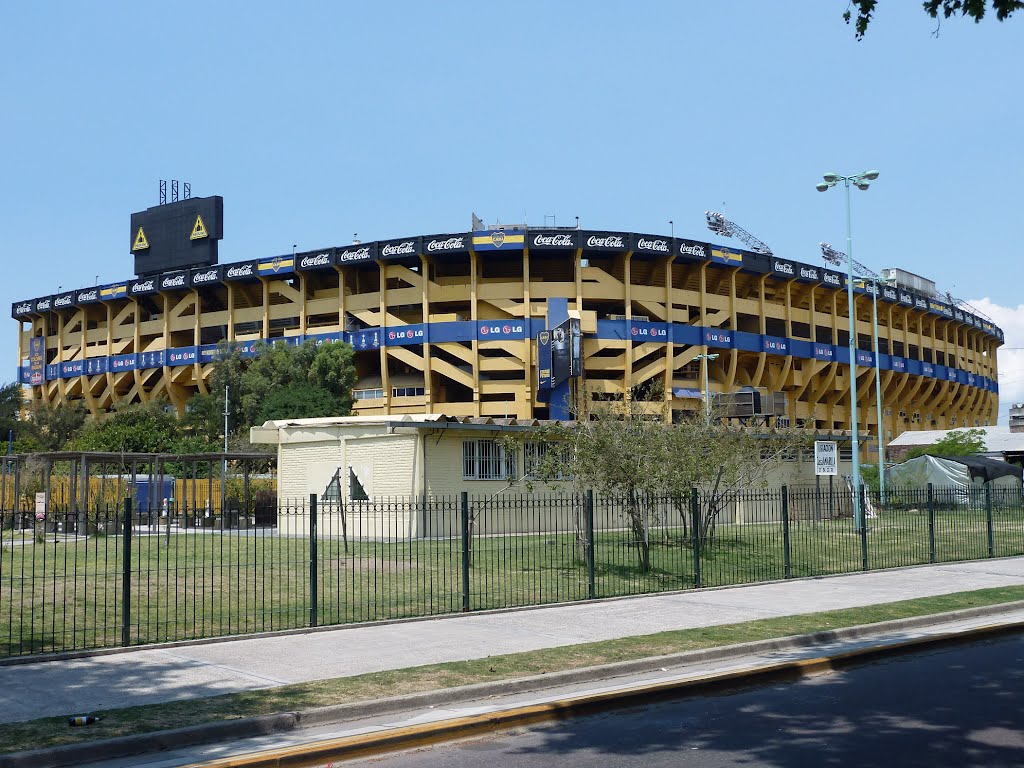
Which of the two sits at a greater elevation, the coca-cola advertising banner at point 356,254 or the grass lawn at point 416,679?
the coca-cola advertising banner at point 356,254

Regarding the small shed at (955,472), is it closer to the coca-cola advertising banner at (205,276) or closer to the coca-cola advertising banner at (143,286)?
the coca-cola advertising banner at (205,276)

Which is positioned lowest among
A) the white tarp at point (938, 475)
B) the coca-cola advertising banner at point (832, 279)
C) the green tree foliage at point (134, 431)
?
the white tarp at point (938, 475)

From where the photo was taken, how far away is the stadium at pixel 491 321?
7138 centimetres

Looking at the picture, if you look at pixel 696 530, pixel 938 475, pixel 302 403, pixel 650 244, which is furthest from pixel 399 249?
pixel 696 530

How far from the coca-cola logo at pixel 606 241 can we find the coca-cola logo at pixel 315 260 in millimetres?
19102

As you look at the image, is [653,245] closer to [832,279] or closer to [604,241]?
[604,241]

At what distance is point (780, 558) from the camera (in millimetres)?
22875

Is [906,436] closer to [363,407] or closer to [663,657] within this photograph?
[363,407]

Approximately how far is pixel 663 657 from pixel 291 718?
4.64 metres

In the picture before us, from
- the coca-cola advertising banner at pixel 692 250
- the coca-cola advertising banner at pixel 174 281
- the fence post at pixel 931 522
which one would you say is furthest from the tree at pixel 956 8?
the coca-cola advertising banner at pixel 174 281

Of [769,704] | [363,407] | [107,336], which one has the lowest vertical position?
[769,704]

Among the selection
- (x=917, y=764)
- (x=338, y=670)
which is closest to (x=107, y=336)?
(x=338, y=670)

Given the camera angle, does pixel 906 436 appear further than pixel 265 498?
Yes

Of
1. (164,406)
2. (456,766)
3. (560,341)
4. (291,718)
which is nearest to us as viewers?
(456,766)
